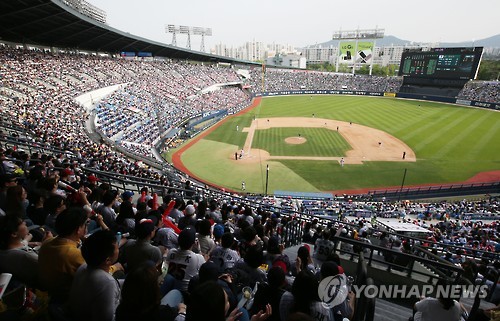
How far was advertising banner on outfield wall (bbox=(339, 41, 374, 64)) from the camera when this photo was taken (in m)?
86.4

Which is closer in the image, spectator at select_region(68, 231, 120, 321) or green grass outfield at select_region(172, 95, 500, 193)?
spectator at select_region(68, 231, 120, 321)

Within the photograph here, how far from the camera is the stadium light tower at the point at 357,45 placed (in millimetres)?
Result: 86438

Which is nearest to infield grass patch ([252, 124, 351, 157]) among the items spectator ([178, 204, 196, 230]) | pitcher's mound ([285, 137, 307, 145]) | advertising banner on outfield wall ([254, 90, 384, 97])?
pitcher's mound ([285, 137, 307, 145])

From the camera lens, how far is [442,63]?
200 feet

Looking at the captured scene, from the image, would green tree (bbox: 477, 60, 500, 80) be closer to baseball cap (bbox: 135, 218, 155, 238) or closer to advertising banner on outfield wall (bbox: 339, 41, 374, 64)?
advertising banner on outfield wall (bbox: 339, 41, 374, 64)

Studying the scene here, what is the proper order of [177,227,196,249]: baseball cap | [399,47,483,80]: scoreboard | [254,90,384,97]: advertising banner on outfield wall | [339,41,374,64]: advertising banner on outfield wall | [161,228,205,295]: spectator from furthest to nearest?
1. [339,41,374,64]: advertising banner on outfield wall
2. [254,90,384,97]: advertising banner on outfield wall
3. [399,47,483,80]: scoreboard
4. [177,227,196,249]: baseball cap
5. [161,228,205,295]: spectator

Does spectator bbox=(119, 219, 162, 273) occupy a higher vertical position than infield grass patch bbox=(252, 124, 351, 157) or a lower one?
higher

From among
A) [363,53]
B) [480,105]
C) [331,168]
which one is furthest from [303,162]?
[363,53]

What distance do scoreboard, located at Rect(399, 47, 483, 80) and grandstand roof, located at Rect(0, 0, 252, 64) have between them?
53.7m

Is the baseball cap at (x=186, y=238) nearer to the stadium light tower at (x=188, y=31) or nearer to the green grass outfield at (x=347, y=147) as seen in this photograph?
the green grass outfield at (x=347, y=147)

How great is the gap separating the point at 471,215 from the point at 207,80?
184ft

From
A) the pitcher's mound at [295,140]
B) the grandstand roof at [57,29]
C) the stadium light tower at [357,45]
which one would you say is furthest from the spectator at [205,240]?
the stadium light tower at [357,45]

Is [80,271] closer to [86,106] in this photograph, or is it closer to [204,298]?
[204,298]

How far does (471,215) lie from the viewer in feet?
61.6
